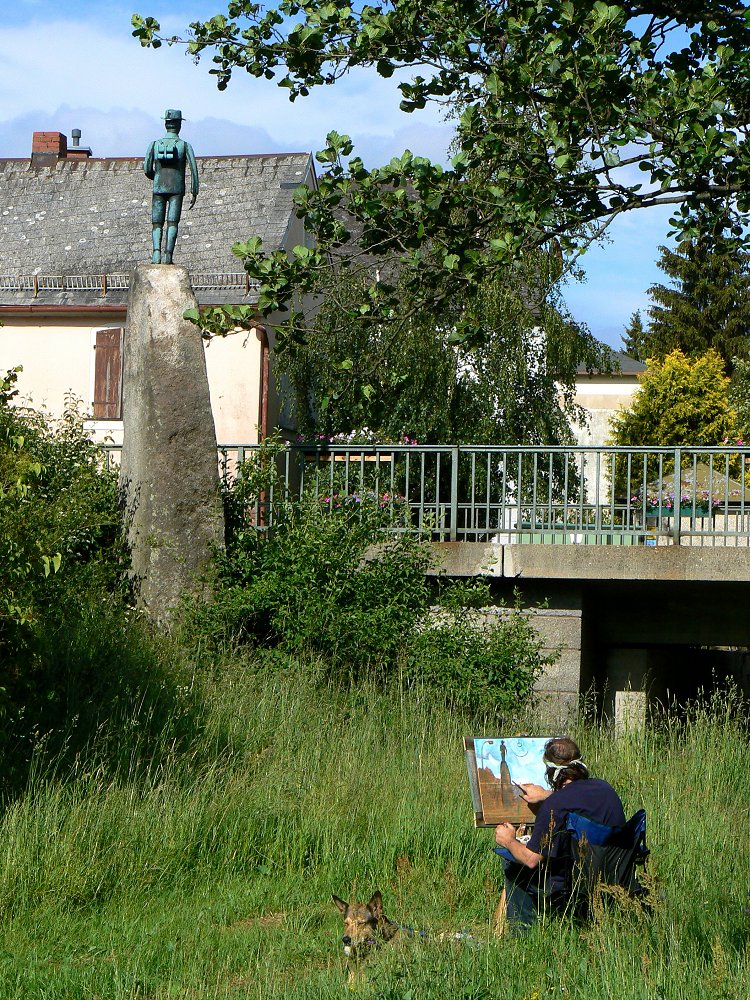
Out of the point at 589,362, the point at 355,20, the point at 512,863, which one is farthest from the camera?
the point at 589,362

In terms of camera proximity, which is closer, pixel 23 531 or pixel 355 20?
pixel 23 531

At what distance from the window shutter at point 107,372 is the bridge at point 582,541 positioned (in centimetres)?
1165

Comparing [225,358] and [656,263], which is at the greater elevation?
[656,263]

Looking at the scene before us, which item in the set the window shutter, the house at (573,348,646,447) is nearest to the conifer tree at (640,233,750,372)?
the house at (573,348,646,447)

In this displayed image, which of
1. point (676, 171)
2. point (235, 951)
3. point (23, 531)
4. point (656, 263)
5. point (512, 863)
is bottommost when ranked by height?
point (235, 951)

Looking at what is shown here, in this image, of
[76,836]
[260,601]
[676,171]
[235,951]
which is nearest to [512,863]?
[235,951]

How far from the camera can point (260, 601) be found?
39.8 ft

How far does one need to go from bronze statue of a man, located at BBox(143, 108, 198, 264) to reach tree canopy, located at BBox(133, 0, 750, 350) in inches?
202

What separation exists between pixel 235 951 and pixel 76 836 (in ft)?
5.10

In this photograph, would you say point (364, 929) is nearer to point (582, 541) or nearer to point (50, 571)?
point (50, 571)

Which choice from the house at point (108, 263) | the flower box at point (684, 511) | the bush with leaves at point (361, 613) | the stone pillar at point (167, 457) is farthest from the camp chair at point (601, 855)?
the house at point (108, 263)

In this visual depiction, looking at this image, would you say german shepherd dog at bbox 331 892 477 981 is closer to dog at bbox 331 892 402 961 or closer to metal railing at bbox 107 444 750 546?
dog at bbox 331 892 402 961

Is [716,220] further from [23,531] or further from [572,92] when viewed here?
[23,531]

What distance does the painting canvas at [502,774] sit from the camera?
21.7 feet
